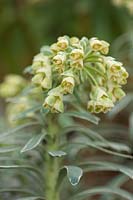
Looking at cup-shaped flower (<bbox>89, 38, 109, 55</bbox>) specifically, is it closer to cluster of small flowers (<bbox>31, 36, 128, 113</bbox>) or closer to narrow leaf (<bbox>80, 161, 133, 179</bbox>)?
cluster of small flowers (<bbox>31, 36, 128, 113</bbox>)

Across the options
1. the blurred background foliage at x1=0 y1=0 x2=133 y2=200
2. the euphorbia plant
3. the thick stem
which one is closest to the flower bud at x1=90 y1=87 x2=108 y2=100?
the euphorbia plant

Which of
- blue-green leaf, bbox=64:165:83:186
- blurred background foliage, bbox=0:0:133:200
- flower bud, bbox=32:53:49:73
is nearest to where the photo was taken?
blue-green leaf, bbox=64:165:83:186

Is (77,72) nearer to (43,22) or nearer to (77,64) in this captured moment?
(77,64)

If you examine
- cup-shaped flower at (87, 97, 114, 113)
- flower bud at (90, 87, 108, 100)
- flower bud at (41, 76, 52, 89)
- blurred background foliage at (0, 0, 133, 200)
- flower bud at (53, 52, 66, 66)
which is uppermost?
blurred background foliage at (0, 0, 133, 200)

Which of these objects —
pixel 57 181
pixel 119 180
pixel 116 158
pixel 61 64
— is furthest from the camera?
pixel 116 158

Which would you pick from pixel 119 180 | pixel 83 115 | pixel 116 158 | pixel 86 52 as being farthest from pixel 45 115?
pixel 116 158

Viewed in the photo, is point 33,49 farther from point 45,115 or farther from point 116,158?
point 45,115

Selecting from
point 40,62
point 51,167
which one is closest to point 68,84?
point 40,62
